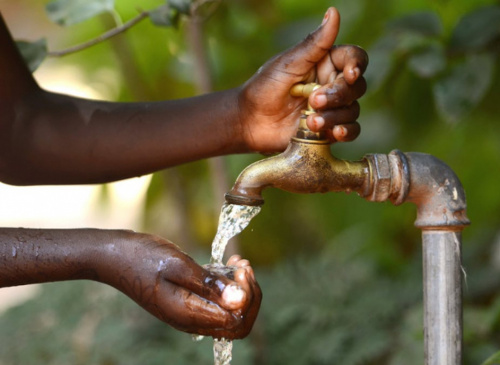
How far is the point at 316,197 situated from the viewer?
268 centimetres

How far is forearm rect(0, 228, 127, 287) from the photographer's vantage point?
0.95 meters

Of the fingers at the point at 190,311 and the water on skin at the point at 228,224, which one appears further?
the water on skin at the point at 228,224

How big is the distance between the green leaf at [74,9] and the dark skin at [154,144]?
0.57 feet

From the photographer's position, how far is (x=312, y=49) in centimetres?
106

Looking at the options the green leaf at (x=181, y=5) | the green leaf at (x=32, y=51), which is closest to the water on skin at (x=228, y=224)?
the green leaf at (x=181, y=5)

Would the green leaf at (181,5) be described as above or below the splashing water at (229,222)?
above

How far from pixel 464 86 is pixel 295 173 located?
0.77m

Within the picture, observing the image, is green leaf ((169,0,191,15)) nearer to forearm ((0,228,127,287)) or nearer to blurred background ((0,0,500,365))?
blurred background ((0,0,500,365))

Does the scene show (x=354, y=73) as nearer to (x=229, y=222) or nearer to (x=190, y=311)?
(x=229, y=222)

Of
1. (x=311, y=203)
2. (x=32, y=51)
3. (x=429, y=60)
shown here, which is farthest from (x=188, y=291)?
(x=311, y=203)

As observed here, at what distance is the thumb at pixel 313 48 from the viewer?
40.9 inches

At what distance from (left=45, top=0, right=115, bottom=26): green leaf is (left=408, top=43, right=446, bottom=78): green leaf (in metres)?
0.65

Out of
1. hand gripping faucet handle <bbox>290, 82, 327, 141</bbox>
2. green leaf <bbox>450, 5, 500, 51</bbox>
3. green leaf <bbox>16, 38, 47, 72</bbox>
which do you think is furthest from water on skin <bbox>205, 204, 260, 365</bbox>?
green leaf <bbox>450, 5, 500, 51</bbox>

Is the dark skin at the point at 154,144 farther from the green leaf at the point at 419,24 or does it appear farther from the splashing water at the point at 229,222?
the green leaf at the point at 419,24
